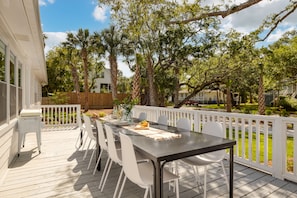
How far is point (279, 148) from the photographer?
3.15m

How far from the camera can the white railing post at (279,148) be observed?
3117 millimetres

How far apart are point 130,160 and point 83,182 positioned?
1.54m

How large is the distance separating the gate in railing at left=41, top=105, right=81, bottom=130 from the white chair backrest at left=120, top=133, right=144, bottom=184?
6136 mm

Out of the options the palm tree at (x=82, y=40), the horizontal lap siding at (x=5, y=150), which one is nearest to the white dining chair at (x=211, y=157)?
the horizontal lap siding at (x=5, y=150)

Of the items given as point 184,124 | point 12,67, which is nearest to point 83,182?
point 184,124

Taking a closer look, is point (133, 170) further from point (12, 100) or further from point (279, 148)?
point (12, 100)

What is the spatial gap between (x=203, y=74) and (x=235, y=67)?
5.72ft

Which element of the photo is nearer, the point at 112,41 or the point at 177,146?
the point at 177,146

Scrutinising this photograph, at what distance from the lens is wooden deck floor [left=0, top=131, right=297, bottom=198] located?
2.72 m

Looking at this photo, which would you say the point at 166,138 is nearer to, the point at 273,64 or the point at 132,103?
the point at 132,103

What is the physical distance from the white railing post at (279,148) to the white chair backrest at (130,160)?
7.92 feet

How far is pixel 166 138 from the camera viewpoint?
2.56 metres

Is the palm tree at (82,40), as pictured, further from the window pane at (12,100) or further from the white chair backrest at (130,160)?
the white chair backrest at (130,160)

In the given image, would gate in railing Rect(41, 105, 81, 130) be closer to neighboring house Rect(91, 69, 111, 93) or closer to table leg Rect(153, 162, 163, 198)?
table leg Rect(153, 162, 163, 198)
